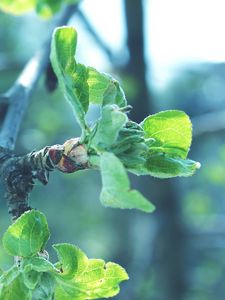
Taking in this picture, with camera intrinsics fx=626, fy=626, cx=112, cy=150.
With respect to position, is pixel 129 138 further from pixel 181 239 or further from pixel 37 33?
pixel 37 33

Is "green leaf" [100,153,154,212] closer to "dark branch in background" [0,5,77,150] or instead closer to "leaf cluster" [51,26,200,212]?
"leaf cluster" [51,26,200,212]


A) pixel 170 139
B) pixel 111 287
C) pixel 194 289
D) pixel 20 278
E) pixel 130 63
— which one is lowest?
pixel 194 289

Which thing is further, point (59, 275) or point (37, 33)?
point (37, 33)

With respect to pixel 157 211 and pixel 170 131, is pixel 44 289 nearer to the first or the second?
pixel 170 131

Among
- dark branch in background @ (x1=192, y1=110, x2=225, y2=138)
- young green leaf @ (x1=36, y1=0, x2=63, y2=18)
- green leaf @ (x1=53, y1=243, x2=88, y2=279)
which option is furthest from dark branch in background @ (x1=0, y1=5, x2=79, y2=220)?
dark branch in background @ (x1=192, y1=110, x2=225, y2=138)

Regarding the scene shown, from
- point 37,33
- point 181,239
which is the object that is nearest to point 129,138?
point 181,239

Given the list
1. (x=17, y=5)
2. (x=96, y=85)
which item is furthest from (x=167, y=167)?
(x=17, y=5)

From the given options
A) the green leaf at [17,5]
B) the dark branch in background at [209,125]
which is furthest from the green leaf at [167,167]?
the dark branch in background at [209,125]
